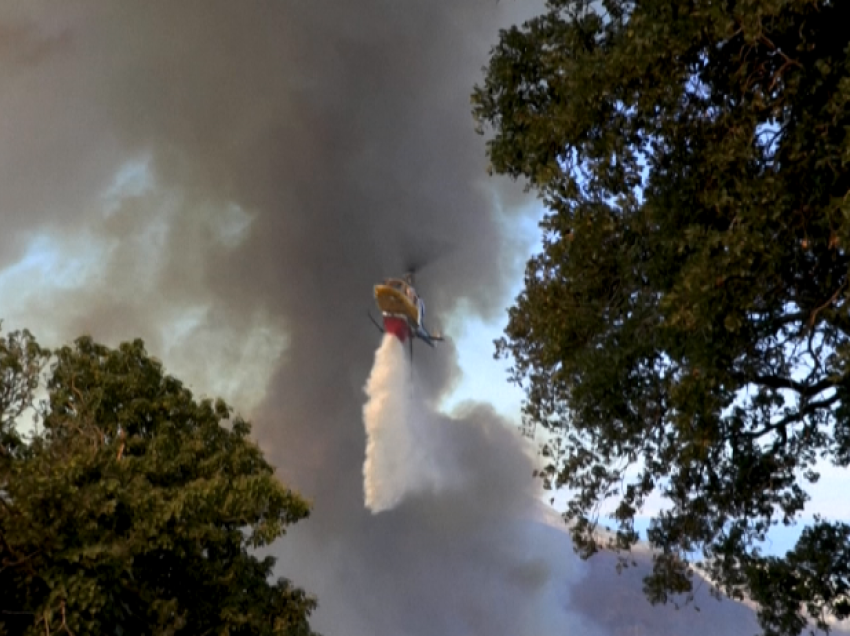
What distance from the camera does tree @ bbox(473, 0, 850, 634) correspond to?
882cm

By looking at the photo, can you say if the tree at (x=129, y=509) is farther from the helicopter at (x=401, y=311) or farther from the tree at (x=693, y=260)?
the helicopter at (x=401, y=311)

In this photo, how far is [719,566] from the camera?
44.5ft

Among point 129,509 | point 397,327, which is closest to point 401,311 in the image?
point 397,327

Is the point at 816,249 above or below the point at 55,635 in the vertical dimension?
above

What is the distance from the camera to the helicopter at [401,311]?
163ft

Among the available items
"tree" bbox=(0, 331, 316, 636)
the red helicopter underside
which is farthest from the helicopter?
"tree" bbox=(0, 331, 316, 636)

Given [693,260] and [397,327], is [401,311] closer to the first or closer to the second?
[397,327]

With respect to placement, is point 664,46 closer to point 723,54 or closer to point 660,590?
point 723,54

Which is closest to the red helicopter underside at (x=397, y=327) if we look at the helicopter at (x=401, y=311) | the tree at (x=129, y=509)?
the helicopter at (x=401, y=311)

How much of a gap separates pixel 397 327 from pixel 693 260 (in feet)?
143

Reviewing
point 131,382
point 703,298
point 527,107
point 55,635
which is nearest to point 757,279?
point 703,298

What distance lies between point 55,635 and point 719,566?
10.2m

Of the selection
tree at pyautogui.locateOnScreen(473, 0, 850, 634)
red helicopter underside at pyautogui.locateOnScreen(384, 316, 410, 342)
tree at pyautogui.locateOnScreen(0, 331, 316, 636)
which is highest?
red helicopter underside at pyautogui.locateOnScreen(384, 316, 410, 342)

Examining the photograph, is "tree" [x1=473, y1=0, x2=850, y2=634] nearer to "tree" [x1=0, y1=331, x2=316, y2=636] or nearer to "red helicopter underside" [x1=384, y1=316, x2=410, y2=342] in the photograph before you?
"tree" [x1=0, y1=331, x2=316, y2=636]
